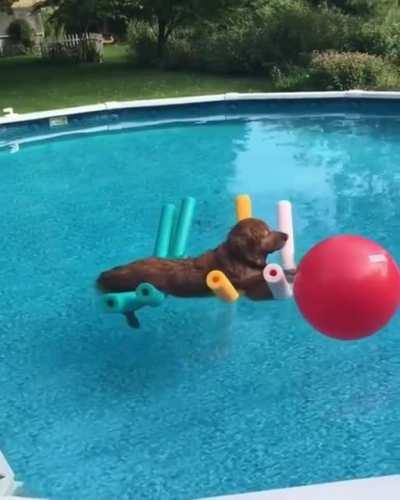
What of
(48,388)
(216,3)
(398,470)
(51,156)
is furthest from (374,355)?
(216,3)

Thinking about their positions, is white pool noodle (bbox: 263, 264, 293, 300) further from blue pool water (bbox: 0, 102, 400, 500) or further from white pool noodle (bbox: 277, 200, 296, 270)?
blue pool water (bbox: 0, 102, 400, 500)

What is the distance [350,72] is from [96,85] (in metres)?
5.82

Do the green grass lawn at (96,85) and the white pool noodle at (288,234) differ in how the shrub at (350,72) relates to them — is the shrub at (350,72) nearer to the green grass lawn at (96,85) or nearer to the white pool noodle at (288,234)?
the green grass lawn at (96,85)

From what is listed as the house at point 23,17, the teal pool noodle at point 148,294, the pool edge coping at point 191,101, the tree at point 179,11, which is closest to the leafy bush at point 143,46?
the tree at point 179,11

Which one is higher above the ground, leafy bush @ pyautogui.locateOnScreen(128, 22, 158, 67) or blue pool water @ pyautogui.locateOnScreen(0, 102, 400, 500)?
blue pool water @ pyautogui.locateOnScreen(0, 102, 400, 500)

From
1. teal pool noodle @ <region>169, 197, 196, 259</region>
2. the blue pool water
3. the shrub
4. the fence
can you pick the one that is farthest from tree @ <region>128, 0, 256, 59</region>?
teal pool noodle @ <region>169, 197, 196, 259</region>

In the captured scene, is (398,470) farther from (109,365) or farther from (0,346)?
(0,346)

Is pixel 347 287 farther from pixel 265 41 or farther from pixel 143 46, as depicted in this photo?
pixel 143 46

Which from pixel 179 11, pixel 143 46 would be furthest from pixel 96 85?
pixel 143 46

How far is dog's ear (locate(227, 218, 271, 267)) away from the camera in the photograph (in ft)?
14.4

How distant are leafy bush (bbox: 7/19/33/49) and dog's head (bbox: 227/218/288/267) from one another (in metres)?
24.5

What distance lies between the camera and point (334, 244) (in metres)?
3.52

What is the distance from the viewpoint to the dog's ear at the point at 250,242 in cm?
439

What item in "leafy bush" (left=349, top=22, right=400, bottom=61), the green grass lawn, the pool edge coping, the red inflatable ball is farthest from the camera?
"leafy bush" (left=349, top=22, right=400, bottom=61)
